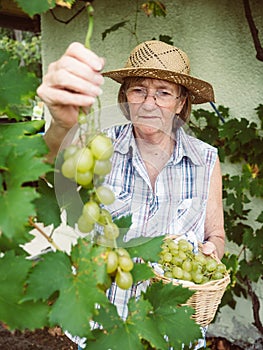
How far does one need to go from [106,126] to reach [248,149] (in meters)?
2.11

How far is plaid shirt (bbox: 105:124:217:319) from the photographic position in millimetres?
1100

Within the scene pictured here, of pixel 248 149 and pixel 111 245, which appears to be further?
pixel 248 149

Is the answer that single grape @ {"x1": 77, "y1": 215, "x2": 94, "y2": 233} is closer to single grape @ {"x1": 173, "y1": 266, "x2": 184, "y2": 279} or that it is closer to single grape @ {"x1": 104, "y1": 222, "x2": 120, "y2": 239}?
single grape @ {"x1": 104, "y1": 222, "x2": 120, "y2": 239}

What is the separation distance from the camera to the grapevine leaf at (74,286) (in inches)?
30.3

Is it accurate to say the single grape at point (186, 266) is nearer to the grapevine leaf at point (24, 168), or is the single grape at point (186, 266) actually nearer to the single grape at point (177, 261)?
the single grape at point (177, 261)

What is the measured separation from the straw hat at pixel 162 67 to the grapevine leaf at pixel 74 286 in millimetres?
845

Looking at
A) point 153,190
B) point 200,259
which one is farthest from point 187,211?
point 200,259

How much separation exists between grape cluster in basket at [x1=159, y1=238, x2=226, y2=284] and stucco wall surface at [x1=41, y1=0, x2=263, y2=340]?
1.61 m

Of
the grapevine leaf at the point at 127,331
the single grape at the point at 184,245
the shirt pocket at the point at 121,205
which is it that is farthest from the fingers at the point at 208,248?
the grapevine leaf at the point at 127,331

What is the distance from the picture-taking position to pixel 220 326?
3.25 metres

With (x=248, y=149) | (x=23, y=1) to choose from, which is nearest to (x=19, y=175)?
(x=23, y=1)

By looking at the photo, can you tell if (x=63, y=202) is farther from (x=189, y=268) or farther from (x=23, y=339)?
(x=23, y=339)

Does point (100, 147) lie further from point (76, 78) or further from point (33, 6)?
point (33, 6)

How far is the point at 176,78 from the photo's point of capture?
5.06 feet
